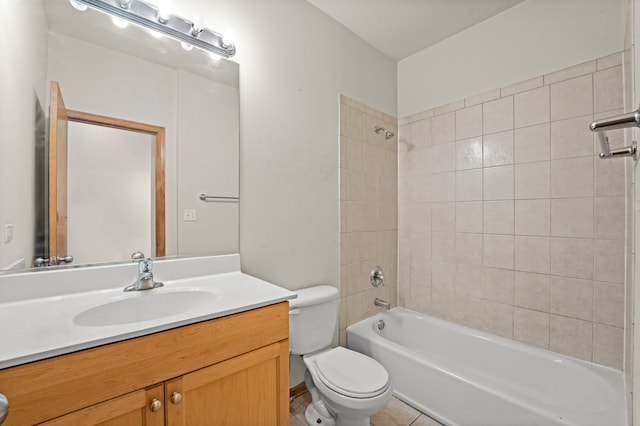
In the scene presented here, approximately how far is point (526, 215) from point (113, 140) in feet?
7.53

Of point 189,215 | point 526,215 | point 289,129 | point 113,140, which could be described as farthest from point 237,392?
point 526,215

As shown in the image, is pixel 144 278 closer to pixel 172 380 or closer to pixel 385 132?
pixel 172 380

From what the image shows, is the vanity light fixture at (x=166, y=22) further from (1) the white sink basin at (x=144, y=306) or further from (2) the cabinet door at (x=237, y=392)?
(2) the cabinet door at (x=237, y=392)

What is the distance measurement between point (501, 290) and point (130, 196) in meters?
2.24

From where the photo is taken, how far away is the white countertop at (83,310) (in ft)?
2.14

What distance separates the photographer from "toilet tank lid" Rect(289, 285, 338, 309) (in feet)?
5.01

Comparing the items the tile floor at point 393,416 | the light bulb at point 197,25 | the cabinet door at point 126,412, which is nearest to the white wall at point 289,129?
the light bulb at point 197,25

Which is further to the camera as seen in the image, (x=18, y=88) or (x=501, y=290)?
(x=501, y=290)

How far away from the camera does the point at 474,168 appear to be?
2.04 m

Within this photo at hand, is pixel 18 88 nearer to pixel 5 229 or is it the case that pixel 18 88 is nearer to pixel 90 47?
pixel 90 47

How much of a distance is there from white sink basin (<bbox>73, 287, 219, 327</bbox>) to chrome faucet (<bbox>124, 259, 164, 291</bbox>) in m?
0.03

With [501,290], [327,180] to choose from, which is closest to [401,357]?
[501,290]

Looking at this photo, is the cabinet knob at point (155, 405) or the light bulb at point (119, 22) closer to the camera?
the cabinet knob at point (155, 405)

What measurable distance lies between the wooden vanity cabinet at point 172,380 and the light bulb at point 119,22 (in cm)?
128
